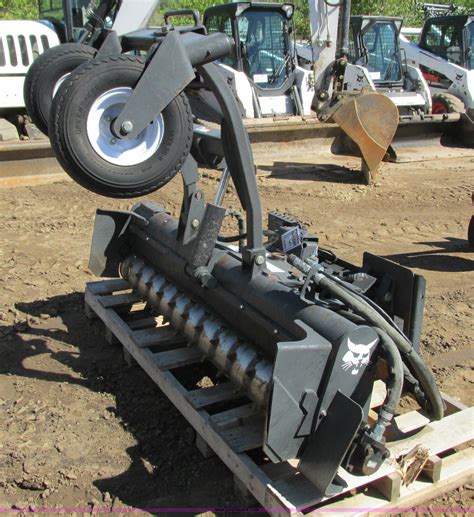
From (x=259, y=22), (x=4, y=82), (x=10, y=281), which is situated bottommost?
(x=10, y=281)

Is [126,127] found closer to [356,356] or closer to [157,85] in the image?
[157,85]

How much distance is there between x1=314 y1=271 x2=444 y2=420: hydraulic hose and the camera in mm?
2580

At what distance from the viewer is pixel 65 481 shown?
2865 mm

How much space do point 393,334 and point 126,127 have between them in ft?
4.66

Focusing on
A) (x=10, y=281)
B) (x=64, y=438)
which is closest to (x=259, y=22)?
(x=10, y=281)

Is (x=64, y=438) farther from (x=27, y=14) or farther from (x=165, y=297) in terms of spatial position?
(x=27, y=14)

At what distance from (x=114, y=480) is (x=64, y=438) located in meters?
0.43

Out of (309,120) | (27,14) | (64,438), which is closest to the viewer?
(64,438)

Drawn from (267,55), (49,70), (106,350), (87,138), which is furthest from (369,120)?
(87,138)

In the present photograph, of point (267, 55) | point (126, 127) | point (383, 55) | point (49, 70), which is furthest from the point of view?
point (383, 55)

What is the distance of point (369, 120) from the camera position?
325 inches

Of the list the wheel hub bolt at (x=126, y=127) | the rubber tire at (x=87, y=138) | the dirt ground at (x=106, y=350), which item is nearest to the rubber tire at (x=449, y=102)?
the dirt ground at (x=106, y=350)

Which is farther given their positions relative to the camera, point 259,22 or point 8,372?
point 259,22

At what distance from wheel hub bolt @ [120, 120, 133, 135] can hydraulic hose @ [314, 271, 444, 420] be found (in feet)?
3.36
